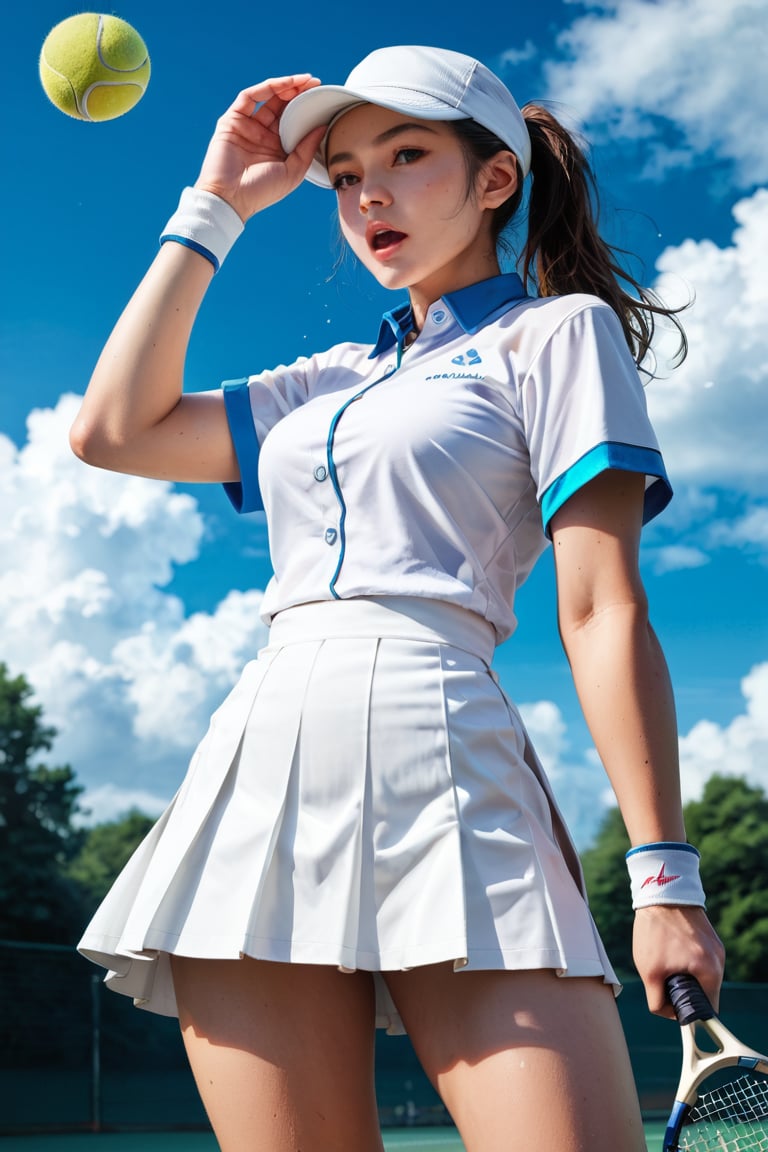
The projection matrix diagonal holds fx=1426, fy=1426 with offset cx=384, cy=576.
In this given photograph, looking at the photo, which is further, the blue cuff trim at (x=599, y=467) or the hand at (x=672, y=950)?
the blue cuff trim at (x=599, y=467)

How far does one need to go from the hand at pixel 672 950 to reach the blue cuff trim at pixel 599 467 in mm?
577

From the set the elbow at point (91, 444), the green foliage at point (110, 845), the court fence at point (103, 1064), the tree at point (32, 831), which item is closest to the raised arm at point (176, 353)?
the elbow at point (91, 444)

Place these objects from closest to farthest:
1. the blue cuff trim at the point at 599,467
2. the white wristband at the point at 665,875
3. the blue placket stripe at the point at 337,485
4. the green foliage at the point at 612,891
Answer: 1. the white wristband at the point at 665,875
2. the blue cuff trim at the point at 599,467
3. the blue placket stripe at the point at 337,485
4. the green foliage at the point at 612,891

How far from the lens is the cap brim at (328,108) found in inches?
89.7

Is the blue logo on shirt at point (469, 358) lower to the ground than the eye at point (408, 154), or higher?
lower

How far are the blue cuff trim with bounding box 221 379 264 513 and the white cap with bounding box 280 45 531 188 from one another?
0.49 m

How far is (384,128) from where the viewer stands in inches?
93.0

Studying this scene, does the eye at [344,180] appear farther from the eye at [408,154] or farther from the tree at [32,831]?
the tree at [32,831]

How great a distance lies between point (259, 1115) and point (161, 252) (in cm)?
143

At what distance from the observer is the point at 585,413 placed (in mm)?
2033

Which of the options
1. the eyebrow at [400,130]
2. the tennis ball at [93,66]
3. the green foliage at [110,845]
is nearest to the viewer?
the eyebrow at [400,130]

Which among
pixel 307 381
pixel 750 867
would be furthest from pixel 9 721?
pixel 307 381

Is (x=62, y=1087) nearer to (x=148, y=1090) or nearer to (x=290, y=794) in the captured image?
(x=148, y=1090)

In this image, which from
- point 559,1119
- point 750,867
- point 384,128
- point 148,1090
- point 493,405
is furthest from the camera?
point 750,867
